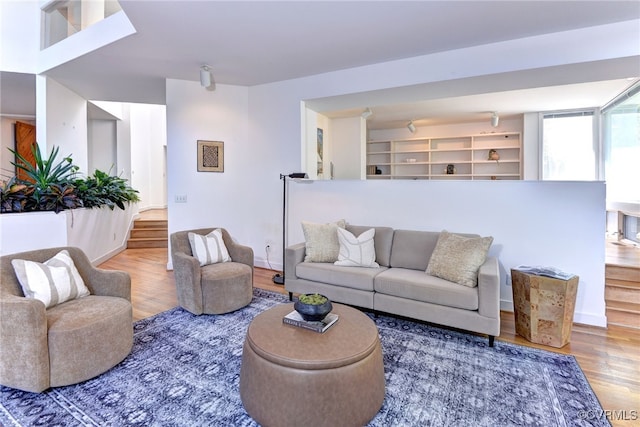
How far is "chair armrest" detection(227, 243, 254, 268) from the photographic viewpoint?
362 cm

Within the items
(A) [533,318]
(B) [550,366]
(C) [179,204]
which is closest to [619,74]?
(A) [533,318]

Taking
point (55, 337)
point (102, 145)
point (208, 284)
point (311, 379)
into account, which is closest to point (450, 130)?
point (208, 284)

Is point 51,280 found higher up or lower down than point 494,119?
lower down

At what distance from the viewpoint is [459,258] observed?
288 cm

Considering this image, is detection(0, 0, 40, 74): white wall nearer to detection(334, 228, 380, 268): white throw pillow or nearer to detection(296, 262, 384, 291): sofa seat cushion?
detection(296, 262, 384, 291): sofa seat cushion

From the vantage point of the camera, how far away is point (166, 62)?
3.98 metres

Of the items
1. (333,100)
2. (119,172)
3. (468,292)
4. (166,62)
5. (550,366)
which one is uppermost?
(166,62)

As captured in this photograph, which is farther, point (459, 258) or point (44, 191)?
point (44, 191)

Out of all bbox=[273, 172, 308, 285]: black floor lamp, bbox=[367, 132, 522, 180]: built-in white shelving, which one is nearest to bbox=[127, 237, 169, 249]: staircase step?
bbox=[273, 172, 308, 285]: black floor lamp

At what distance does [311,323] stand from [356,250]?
156 centimetres

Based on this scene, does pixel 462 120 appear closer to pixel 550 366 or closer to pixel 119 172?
pixel 550 366

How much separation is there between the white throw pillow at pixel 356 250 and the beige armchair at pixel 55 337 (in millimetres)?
2042

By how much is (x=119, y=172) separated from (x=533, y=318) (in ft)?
30.4

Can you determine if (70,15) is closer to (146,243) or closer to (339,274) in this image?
(146,243)
